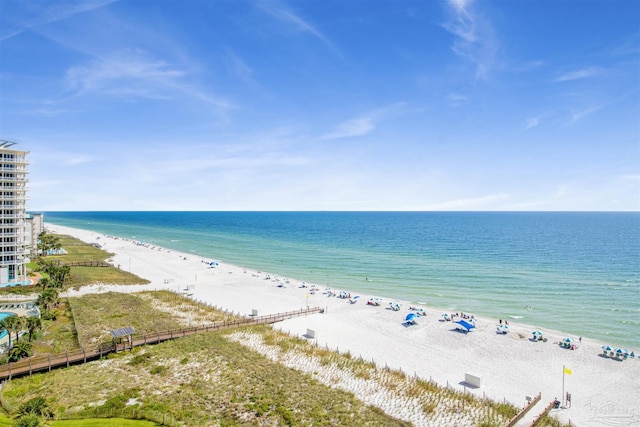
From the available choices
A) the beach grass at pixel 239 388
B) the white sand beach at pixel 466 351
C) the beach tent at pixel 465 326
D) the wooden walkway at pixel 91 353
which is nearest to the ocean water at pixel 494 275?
the white sand beach at pixel 466 351

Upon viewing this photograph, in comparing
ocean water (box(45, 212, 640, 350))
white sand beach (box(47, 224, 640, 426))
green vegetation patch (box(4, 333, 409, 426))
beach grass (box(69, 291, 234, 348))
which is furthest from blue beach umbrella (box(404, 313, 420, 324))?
beach grass (box(69, 291, 234, 348))

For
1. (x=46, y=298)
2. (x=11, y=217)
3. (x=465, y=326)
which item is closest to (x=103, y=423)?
(x=46, y=298)

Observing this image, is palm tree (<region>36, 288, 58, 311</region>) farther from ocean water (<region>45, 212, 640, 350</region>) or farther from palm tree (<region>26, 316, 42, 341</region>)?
ocean water (<region>45, 212, 640, 350</region>)

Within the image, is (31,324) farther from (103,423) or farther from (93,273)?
(93,273)

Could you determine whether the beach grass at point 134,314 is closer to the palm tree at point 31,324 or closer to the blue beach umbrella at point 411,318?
the palm tree at point 31,324

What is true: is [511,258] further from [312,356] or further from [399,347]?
[312,356]

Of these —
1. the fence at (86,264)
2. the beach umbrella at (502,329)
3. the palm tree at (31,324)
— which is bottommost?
the beach umbrella at (502,329)

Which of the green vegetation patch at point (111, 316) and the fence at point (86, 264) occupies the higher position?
the fence at point (86, 264)

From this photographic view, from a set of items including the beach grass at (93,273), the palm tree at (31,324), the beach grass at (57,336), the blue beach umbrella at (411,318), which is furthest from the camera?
the beach grass at (93,273)

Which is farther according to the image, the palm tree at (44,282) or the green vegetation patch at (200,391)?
the palm tree at (44,282)
